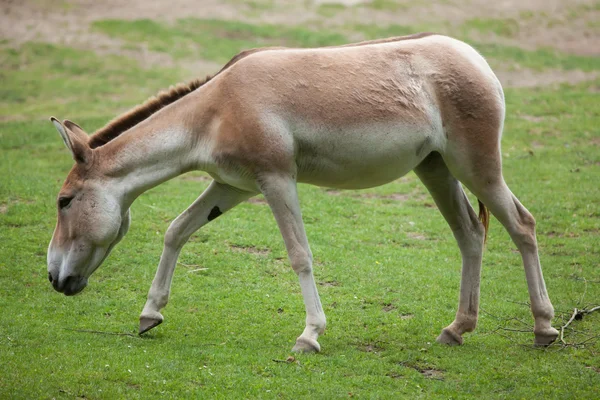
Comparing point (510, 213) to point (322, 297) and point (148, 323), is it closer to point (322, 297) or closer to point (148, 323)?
point (322, 297)

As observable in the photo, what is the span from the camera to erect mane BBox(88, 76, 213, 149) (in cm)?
614

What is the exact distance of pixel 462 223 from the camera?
6.51m

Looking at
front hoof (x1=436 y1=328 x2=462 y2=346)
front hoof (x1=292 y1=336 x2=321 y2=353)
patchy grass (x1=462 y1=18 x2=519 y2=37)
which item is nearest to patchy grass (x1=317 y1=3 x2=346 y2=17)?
patchy grass (x1=462 y1=18 x2=519 y2=37)

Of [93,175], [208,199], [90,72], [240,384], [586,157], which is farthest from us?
[90,72]

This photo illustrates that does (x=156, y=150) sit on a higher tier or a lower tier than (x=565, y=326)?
higher

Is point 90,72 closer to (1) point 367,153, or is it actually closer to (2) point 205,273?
(2) point 205,273

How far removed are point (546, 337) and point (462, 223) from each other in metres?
1.12

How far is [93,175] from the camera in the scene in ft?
19.6

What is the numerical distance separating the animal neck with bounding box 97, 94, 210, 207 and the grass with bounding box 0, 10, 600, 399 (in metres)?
1.30

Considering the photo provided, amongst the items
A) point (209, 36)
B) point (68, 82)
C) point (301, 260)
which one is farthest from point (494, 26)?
point (301, 260)

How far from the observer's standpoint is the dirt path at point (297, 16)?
62.2 feet

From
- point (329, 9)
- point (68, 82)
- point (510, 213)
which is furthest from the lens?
point (329, 9)

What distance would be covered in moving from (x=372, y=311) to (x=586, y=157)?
666 cm

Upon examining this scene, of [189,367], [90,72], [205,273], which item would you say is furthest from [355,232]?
[90,72]
